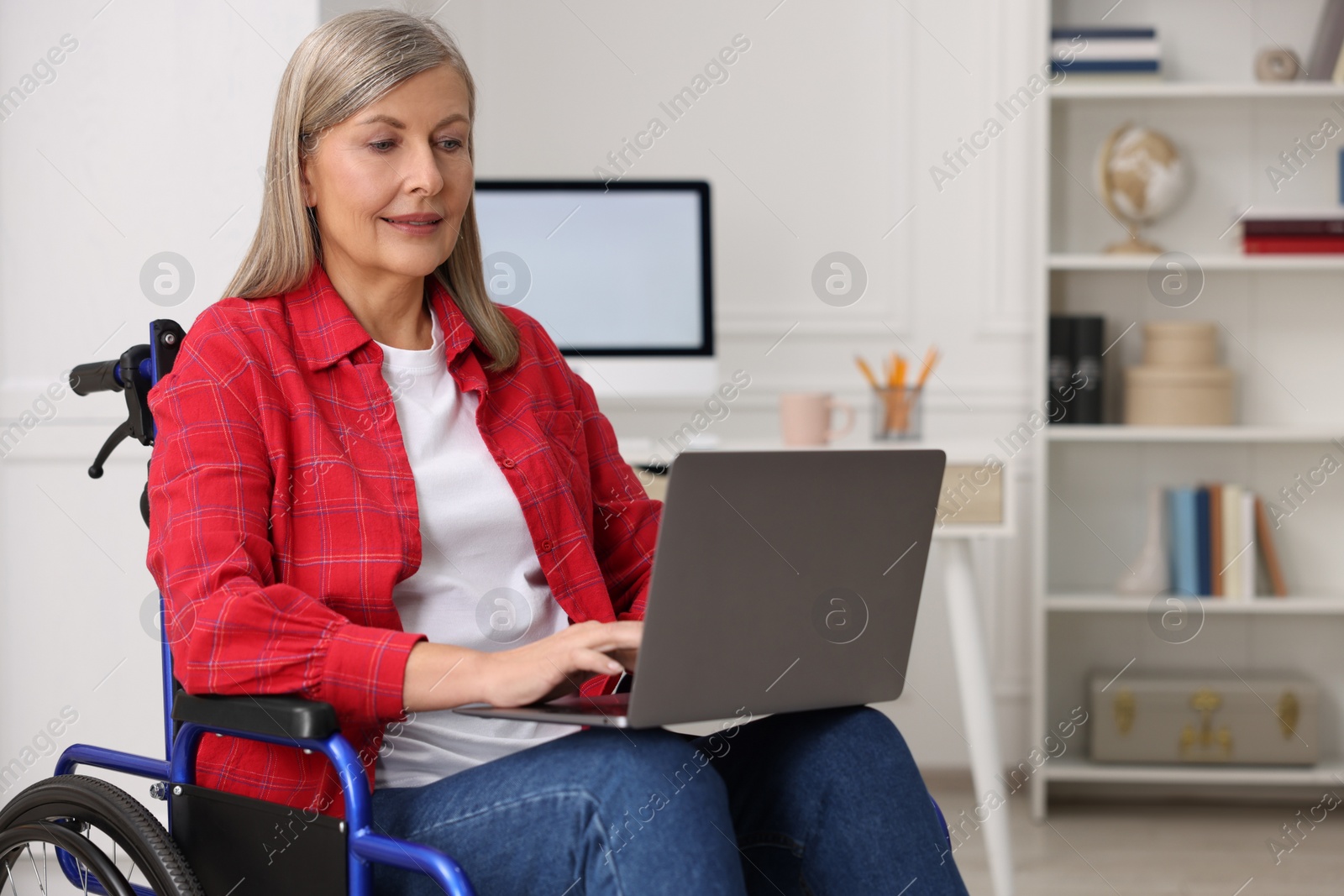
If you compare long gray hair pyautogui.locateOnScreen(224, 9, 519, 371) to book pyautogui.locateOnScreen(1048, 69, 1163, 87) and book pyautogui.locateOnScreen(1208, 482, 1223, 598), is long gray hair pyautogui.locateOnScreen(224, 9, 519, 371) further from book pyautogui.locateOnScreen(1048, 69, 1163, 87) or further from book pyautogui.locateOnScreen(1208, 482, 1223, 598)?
book pyautogui.locateOnScreen(1208, 482, 1223, 598)

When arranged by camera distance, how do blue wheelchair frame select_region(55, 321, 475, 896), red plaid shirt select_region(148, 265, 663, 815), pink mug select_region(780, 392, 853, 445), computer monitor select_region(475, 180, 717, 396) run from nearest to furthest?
blue wheelchair frame select_region(55, 321, 475, 896)
red plaid shirt select_region(148, 265, 663, 815)
pink mug select_region(780, 392, 853, 445)
computer monitor select_region(475, 180, 717, 396)

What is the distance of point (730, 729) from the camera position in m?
1.14

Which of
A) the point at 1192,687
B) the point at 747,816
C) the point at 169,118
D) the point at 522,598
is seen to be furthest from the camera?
the point at 1192,687

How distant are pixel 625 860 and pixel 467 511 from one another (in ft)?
1.35

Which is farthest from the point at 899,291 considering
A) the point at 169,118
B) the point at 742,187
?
the point at 169,118

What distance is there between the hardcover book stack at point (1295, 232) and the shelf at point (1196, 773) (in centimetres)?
113

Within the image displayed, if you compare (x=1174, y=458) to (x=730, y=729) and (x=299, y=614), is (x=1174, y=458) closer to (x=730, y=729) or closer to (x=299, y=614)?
(x=730, y=729)

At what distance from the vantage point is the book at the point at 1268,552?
2707 mm

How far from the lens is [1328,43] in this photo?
105 inches

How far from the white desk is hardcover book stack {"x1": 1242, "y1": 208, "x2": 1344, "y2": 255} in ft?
3.39

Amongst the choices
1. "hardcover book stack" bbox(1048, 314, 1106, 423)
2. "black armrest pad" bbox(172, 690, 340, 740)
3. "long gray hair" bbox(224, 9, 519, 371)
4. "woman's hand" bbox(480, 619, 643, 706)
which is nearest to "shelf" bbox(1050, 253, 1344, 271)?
"hardcover book stack" bbox(1048, 314, 1106, 423)

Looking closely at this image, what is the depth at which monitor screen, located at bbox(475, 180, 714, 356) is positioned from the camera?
248 centimetres

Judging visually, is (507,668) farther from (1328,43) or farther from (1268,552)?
(1328,43)

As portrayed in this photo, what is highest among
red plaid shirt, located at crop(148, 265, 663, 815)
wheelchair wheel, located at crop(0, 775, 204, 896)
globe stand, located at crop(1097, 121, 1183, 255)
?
globe stand, located at crop(1097, 121, 1183, 255)
